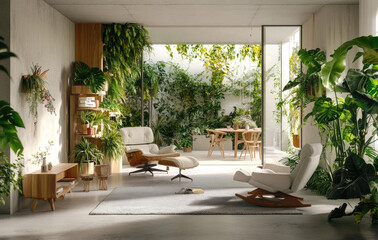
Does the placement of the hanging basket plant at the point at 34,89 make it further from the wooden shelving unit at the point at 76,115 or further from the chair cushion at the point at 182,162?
the chair cushion at the point at 182,162

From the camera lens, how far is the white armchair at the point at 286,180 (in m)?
5.50

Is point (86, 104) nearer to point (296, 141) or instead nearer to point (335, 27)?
point (296, 141)

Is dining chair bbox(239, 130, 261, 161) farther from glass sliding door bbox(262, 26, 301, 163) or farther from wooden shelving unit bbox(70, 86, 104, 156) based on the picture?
wooden shelving unit bbox(70, 86, 104, 156)

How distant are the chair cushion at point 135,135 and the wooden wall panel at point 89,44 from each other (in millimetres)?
1352

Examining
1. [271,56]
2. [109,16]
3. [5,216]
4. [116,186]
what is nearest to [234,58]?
[271,56]

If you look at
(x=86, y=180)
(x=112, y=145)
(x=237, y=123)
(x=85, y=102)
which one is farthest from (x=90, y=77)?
(x=237, y=123)

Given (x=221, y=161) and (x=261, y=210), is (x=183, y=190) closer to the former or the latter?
(x=261, y=210)

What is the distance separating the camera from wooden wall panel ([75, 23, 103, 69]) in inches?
Answer: 337

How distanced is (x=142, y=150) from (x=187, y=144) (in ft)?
15.2

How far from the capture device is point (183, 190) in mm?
6730

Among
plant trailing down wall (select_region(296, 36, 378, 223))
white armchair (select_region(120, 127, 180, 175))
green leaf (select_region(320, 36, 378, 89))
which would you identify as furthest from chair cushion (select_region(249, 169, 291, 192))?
white armchair (select_region(120, 127, 180, 175))

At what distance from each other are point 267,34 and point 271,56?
0.47 m

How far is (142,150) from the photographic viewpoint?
8391 millimetres

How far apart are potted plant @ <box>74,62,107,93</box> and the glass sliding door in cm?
310
